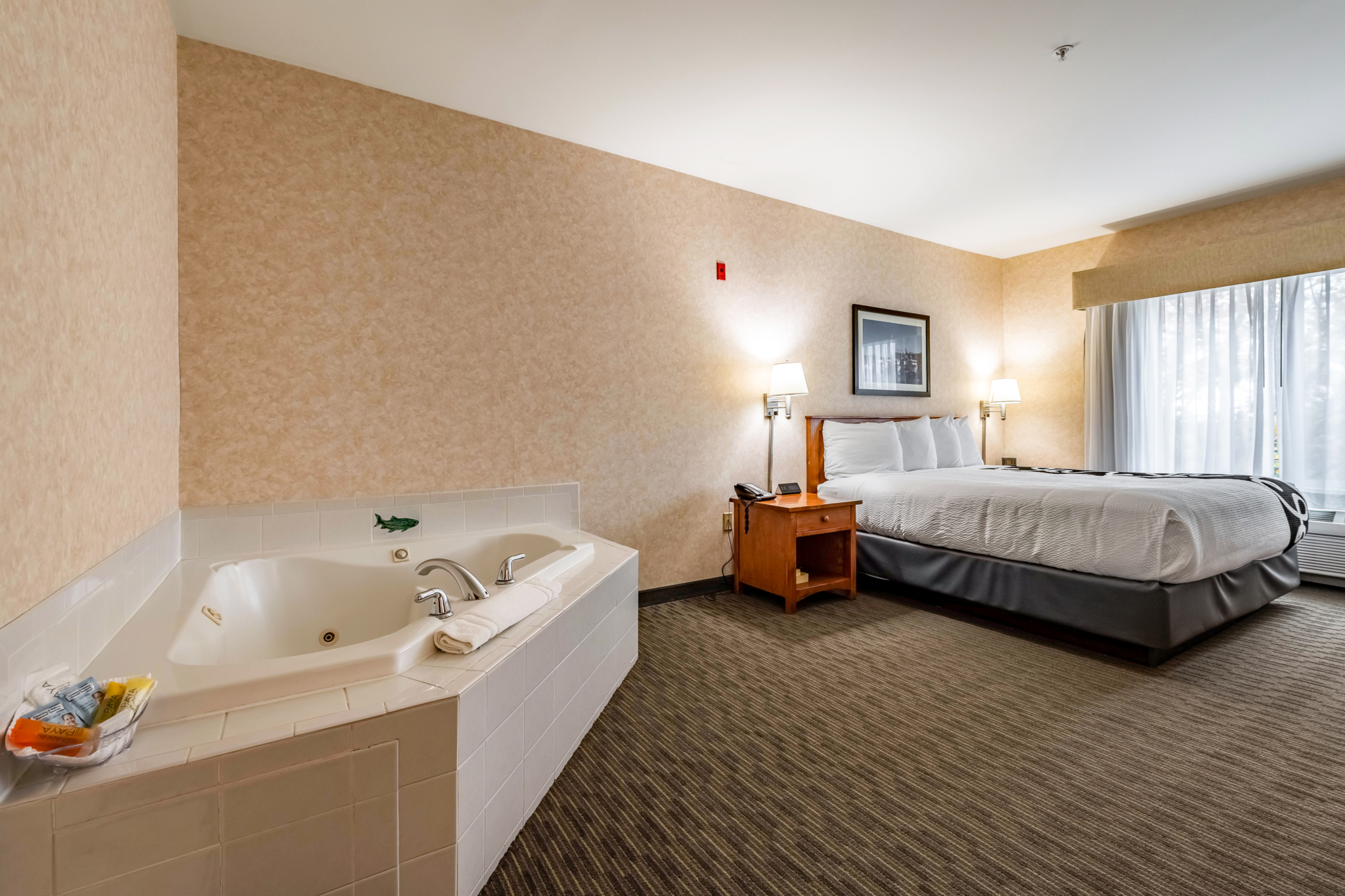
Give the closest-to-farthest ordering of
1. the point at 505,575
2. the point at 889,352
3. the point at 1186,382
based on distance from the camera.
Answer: the point at 505,575, the point at 1186,382, the point at 889,352

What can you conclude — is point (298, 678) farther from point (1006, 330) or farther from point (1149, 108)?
point (1006, 330)

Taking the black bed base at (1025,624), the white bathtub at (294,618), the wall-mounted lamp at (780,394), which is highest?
the wall-mounted lamp at (780,394)

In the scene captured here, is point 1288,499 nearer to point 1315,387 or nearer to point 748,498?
point 1315,387

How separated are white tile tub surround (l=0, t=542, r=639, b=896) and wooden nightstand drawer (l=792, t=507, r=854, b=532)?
80.9 inches

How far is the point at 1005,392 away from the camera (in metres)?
4.90

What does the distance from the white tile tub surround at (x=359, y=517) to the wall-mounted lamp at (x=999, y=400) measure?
150 inches

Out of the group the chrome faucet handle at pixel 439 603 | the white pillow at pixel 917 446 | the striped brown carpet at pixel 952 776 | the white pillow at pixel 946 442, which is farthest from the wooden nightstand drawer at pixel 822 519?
the chrome faucet handle at pixel 439 603

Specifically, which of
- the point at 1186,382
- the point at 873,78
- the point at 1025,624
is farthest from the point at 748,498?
the point at 1186,382

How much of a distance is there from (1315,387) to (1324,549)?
0.98 metres

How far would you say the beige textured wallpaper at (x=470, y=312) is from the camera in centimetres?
225

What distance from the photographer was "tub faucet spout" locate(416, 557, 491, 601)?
168cm

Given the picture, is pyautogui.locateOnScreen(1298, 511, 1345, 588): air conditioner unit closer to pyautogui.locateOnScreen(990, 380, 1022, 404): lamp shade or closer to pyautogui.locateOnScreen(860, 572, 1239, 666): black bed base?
pyautogui.locateOnScreen(860, 572, 1239, 666): black bed base

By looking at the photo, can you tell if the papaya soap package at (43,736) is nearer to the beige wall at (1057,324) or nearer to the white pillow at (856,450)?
the white pillow at (856,450)

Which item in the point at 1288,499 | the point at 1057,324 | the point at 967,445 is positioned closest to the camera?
the point at 1288,499
